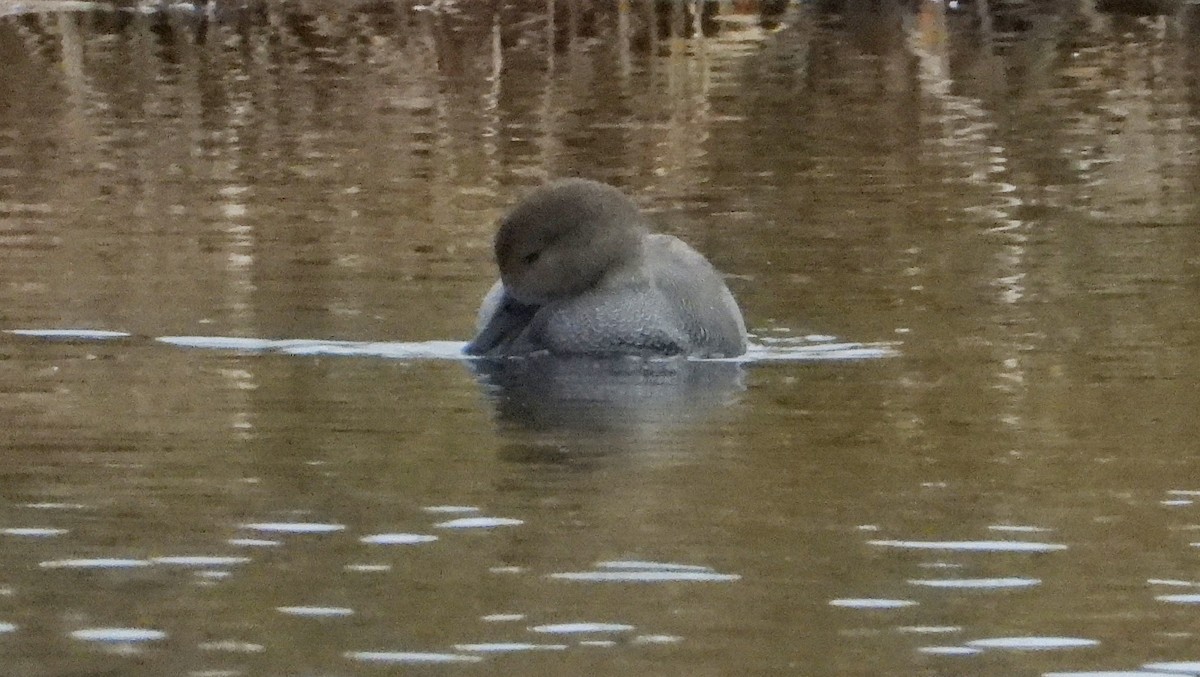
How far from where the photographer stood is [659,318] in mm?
12047

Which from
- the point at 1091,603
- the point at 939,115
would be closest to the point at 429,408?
the point at 1091,603

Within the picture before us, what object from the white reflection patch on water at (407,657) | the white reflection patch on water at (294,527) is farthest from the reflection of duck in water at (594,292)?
the white reflection patch on water at (407,657)

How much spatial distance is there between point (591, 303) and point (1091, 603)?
4.88 meters

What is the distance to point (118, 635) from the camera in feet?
23.4

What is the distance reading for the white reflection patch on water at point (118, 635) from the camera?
23.2 ft

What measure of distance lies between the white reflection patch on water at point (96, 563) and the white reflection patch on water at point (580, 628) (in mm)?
1323

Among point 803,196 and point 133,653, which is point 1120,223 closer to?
point 803,196

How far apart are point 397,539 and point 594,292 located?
405 centimetres

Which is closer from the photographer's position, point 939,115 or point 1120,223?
point 1120,223

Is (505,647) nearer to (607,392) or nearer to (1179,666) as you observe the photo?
(1179,666)

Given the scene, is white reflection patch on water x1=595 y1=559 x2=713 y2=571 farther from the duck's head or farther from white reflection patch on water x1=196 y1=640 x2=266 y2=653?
the duck's head

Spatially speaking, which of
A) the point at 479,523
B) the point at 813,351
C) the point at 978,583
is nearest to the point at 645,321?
the point at 813,351

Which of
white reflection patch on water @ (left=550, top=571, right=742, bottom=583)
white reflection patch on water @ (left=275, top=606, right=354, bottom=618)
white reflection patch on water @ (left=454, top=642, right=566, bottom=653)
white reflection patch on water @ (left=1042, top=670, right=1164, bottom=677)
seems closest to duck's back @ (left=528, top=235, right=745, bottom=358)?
white reflection patch on water @ (left=550, top=571, right=742, bottom=583)

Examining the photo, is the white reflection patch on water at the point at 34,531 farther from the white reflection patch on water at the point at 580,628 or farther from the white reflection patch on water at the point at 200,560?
the white reflection patch on water at the point at 580,628
